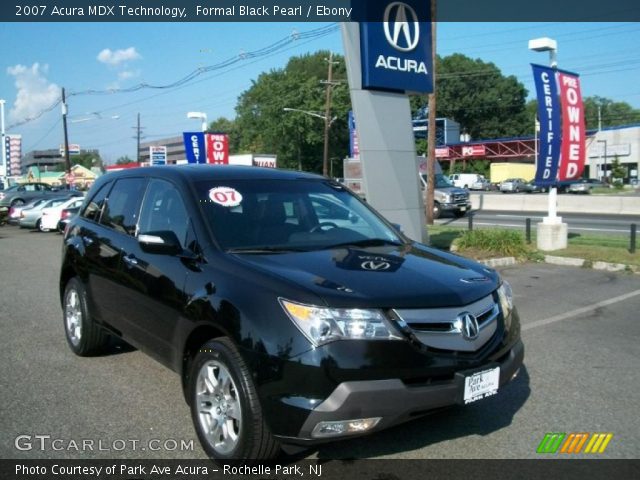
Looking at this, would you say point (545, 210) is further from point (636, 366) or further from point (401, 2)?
point (636, 366)

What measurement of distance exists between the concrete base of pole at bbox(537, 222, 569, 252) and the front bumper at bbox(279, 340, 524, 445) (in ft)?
34.8

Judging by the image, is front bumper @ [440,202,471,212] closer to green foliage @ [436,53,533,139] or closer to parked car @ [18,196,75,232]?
parked car @ [18,196,75,232]

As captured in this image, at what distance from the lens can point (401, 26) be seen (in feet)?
34.2

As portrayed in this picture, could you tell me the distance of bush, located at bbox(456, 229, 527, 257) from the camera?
1238 centimetres

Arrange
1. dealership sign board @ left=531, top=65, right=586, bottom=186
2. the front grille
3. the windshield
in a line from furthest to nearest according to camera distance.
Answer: dealership sign board @ left=531, top=65, right=586, bottom=186
the windshield
the front grille

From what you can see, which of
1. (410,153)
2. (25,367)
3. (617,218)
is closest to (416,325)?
(25,367)

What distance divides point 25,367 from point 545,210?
2792 centimetres

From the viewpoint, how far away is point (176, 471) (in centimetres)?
358

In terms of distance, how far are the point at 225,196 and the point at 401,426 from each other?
204cm

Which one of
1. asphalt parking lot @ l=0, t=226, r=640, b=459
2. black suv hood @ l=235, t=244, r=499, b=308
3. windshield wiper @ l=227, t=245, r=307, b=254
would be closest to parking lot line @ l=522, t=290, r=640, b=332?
asphalt parking lot @ l=0, t=226, r=640, b=459

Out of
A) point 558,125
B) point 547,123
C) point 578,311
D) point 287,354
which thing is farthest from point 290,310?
point 558,125

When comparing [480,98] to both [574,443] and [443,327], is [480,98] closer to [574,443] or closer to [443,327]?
[574,443]

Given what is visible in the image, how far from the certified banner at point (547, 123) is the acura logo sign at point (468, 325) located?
10.7 metres

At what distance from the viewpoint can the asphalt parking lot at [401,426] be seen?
3.87m
